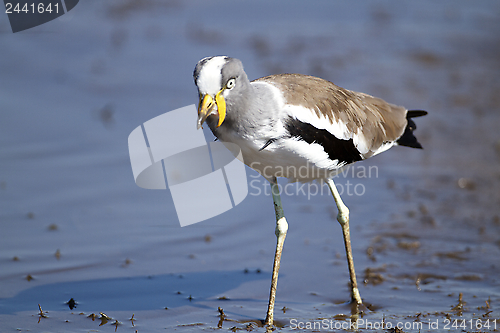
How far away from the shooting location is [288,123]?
3.88 metres

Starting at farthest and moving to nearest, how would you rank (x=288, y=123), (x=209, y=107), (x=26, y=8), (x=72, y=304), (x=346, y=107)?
(x=26, y=8) → (x=346, y=107) → (x=72, y=304) → (x=288, y=123) → (x=209, y=107)

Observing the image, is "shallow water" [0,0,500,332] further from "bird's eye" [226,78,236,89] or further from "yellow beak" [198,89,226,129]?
"bird's eye" [226,78,236,89]

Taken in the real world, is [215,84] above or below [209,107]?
above

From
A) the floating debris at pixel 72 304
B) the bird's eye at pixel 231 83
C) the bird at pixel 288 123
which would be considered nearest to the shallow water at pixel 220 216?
the floating debris at pixel 72 304

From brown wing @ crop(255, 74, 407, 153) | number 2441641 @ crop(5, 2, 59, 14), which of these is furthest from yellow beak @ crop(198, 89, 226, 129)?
number 2441641 @ crop(5, 2, 59, 14)

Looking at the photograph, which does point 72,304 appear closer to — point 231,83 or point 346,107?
point 231,83

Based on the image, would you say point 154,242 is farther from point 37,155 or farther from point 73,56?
point 73,56

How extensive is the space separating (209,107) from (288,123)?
0.62 meters

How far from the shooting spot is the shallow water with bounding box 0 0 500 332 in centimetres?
459

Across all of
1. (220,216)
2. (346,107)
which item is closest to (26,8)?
(220,216)

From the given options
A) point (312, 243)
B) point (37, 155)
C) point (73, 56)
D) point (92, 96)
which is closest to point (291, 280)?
point (312, 243)

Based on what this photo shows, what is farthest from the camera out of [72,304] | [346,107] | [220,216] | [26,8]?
[26,8]

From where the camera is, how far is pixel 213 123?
12.5ft

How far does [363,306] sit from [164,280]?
1.68 metres
